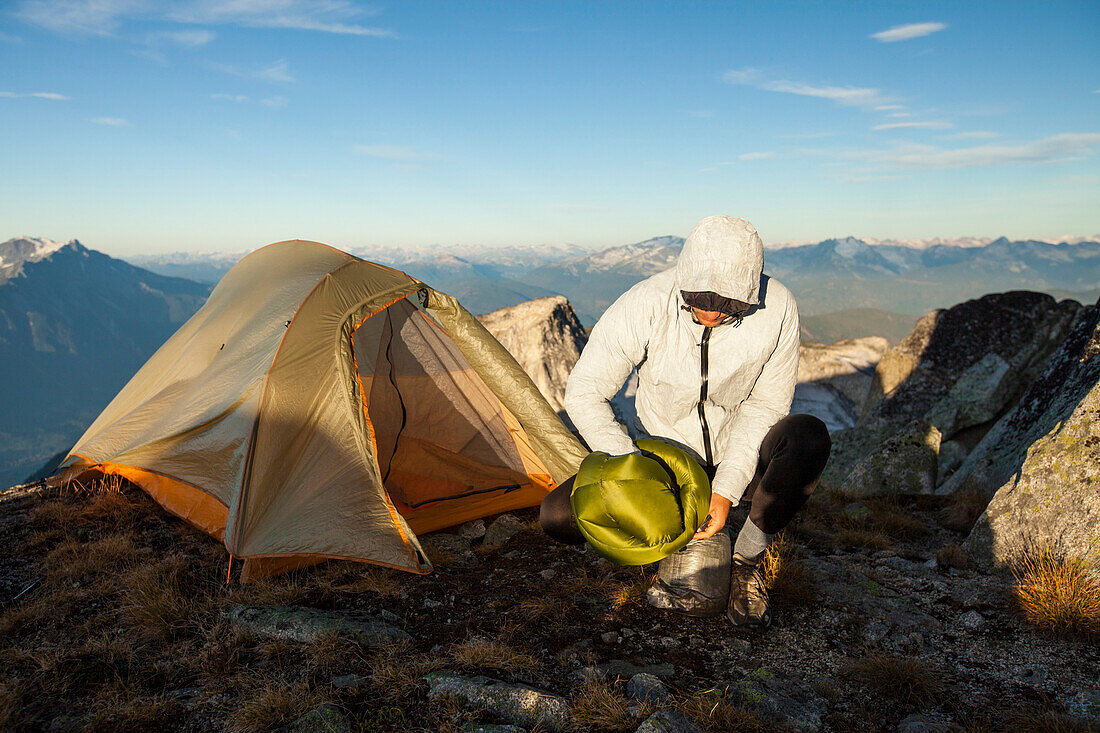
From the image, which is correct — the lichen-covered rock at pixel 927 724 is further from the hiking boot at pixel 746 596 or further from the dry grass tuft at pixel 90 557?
the dry grass tuft at pixel 90 557

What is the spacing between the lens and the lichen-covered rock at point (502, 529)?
5602 mm

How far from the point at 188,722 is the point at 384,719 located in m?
1.02

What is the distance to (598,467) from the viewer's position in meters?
3.43

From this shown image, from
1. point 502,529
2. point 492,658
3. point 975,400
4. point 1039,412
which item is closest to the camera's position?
point 492,658

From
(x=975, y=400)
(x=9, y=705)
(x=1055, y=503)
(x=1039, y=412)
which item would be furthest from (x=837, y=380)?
(x=9, y=705)

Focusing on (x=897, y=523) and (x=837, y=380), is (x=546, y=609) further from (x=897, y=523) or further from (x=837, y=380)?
(x=837, y=380)

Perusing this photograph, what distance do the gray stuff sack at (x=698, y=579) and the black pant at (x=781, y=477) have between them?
362 millimetres

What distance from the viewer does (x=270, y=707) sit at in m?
2.88

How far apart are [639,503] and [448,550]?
2.85m

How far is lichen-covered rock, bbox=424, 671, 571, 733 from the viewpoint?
110 inches

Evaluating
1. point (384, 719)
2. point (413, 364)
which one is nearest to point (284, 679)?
point (384, 719)

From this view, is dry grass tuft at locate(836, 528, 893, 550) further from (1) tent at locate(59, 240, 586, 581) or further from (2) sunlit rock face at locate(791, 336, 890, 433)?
(2) sunlit rock face at locate(791, 336, 890, 433)

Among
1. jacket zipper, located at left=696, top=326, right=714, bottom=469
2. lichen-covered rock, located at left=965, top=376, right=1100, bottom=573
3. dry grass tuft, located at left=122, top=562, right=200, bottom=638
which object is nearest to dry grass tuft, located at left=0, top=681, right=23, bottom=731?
dry grass tuft, located at left=122, top=562, right=200, bottom=638

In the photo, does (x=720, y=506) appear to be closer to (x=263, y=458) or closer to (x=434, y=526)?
(x=434, y=526)
